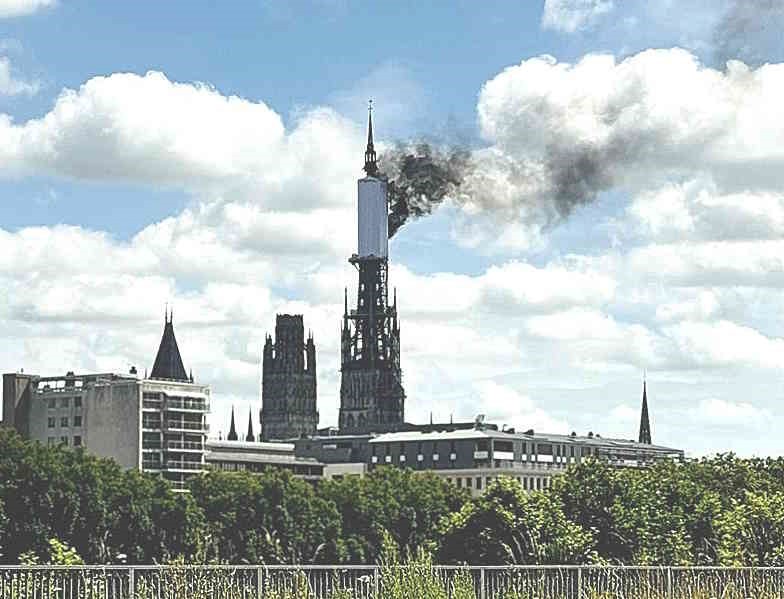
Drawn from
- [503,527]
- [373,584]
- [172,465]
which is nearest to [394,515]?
[503,527]

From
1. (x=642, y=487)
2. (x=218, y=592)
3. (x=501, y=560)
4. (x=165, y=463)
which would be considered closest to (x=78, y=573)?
(x=218, y=592)

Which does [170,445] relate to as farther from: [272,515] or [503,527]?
[503,527]

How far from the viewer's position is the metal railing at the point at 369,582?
26.2 meters

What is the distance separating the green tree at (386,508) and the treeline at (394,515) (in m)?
0.16

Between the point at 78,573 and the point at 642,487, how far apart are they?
64973mm

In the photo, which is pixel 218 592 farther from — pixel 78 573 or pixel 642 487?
pixel 642 487

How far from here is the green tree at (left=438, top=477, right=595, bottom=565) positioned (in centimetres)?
7969

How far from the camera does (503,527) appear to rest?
86.5m

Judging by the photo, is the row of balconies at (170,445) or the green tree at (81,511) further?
the row of balconies at (170,445)

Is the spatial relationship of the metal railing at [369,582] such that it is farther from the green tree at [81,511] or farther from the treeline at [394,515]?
the green tree at [81,511]

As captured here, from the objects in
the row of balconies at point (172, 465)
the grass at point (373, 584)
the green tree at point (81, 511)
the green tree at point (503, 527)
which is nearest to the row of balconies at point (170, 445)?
the row of balconies at point (172, 465)

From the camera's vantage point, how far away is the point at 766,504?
70062 millimetres

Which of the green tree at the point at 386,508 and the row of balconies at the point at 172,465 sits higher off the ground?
the row of balconies at the point at 172,465

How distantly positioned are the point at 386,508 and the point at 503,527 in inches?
2007
